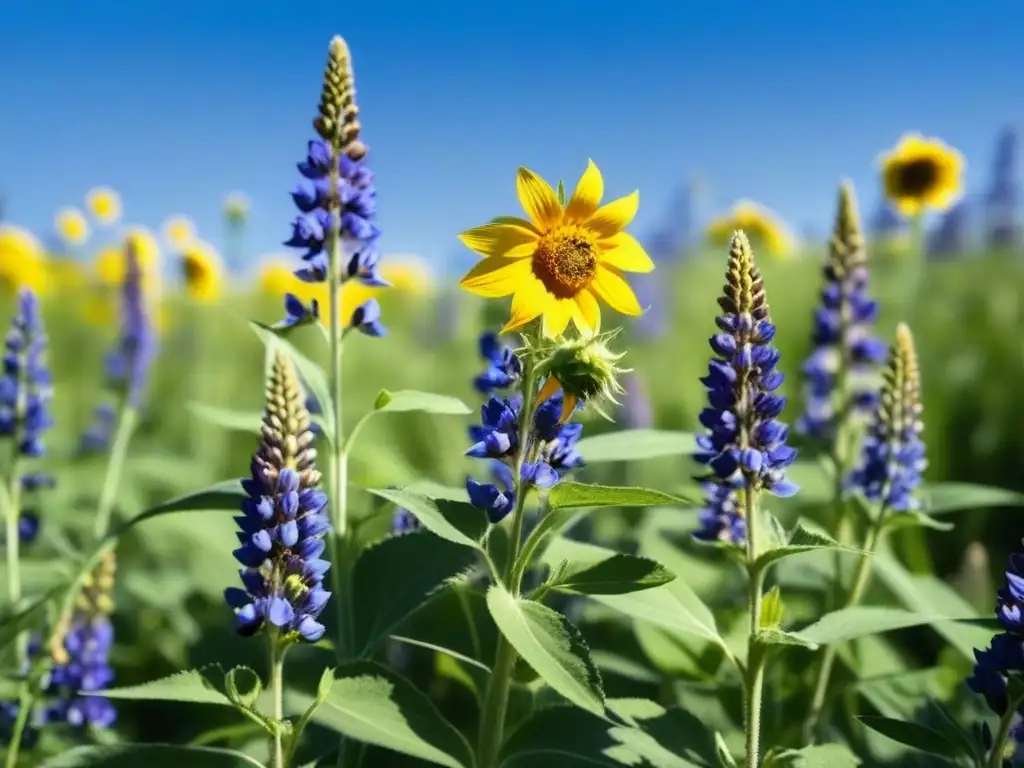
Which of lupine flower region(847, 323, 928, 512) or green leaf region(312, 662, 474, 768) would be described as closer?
green leaf region(312, 662, 474, 768)

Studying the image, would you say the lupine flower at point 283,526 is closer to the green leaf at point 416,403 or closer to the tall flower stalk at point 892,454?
the green leaf at point 416,403

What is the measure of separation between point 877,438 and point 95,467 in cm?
385

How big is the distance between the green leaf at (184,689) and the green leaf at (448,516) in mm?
422

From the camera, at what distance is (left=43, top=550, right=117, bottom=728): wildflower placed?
101 inches

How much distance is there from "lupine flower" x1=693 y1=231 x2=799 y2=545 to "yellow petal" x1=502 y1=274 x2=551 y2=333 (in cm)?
33

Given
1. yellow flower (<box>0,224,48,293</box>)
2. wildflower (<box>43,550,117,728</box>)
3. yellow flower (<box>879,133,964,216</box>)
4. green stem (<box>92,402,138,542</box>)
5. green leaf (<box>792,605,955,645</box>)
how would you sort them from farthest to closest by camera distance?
yellow flower (<box>0,224,48,293</box>) → yellow flower (<box>879,133,964,216</box>) → green stem (<box>92,402,138,542</box>) → wildflower (<box>43,550,117,728</box>) → green leaf (<box>792,605,955,645</box>)

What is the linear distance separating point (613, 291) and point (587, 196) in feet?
0.58

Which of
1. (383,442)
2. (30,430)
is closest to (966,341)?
(383,442)

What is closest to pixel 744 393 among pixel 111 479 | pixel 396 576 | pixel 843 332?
pixel 396 576

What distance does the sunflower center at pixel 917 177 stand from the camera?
15.9ft

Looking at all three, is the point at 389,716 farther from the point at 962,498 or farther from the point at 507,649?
the point at 962,498

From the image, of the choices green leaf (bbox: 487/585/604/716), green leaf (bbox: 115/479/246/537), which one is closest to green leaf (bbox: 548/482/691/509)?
green leaf (bbox: 487/585/604/716)

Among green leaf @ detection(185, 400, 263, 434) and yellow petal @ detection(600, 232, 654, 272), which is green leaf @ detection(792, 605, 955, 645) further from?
green leaf @ detection(185, 400, 263, 434)

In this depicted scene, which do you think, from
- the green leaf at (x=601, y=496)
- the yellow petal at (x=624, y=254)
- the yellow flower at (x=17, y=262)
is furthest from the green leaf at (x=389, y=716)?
the yellow flower at (x=17, y=262)
